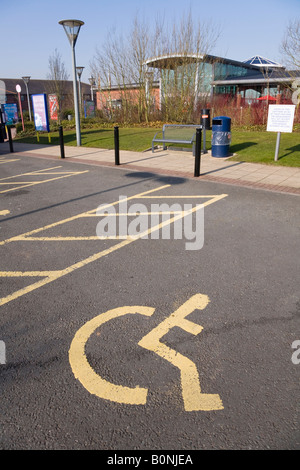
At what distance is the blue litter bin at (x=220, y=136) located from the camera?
35.0 ft

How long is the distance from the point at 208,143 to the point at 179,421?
537 inches

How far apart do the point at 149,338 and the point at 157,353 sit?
0.20 metres

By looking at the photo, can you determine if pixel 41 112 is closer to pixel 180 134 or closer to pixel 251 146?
pixel 180 134

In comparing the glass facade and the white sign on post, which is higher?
the glass facade

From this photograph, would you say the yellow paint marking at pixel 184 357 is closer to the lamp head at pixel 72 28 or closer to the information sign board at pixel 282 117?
the information sign board at pixel 282 117

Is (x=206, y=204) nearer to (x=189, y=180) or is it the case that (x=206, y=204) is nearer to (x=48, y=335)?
(x=189, y=180)

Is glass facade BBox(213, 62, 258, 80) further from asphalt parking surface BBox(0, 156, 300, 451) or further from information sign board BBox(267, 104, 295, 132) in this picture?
asphalt parking surface BBox(0, 156, 300, 451)

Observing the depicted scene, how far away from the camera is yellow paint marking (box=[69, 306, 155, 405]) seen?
2.33 m
